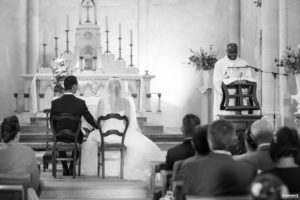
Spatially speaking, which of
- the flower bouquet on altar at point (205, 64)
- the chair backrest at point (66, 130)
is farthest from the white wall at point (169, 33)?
the chair backrest at point (66, 130)

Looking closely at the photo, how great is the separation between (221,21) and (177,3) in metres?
1.31

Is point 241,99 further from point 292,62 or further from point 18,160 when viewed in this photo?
point 18,160

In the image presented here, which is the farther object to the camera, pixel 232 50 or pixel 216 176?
pixel 232 50

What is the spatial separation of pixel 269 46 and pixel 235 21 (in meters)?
4.09

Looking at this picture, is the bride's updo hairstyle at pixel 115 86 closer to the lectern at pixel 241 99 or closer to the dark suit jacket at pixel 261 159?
the lectern at pixel 241 99

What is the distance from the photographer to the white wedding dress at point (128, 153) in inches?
419

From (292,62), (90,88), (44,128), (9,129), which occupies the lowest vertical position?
(44,128)

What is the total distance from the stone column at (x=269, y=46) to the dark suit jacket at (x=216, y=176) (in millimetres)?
10058

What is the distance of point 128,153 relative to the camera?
1070cm

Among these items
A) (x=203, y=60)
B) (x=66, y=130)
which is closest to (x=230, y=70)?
(x=66, y=130)

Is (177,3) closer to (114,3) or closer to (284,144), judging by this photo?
(114,3)

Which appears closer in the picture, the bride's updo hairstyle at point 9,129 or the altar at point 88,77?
the bride's updo hairstyle at point 9,129

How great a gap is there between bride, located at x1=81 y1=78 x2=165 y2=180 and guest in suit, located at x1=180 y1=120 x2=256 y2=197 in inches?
212

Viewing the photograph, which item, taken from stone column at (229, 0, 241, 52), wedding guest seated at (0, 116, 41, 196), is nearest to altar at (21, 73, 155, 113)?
stone column at (229, 0, 241, 52)
